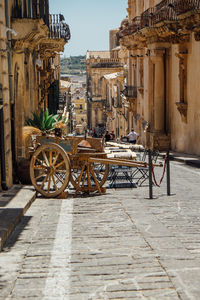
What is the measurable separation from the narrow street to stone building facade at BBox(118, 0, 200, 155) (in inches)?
414

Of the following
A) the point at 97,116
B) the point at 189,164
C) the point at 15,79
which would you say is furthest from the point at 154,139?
the point at 97,116

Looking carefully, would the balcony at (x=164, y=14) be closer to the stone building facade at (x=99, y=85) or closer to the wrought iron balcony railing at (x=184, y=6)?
the wrought iron balcony railing at (x=184, y=6)

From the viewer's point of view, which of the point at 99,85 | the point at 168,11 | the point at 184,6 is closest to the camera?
the point at 184,6

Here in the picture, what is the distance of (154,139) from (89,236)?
765 inches

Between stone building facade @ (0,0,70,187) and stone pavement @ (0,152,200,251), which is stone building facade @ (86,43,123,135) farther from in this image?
stone pavement @ (0,152,200,251)

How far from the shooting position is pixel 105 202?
10820 millimetres

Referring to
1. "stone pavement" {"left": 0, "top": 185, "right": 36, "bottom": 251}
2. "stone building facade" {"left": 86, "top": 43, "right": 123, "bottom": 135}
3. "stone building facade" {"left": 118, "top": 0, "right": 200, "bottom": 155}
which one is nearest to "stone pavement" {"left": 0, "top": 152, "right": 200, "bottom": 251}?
"stone pavement" {"left": 0, "top": 185, "right": 36, "bottom": 251}

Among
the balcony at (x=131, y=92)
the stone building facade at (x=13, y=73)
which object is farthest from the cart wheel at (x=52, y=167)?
the balcony at (x=131, y=92)

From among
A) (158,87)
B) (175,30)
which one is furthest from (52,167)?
(158,87)

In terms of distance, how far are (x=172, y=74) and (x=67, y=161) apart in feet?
53.4

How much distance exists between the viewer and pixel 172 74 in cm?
2627

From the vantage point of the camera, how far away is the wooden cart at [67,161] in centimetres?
1113

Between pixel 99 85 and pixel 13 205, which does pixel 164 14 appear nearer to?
pixel 13 205

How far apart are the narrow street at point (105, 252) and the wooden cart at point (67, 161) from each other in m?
0.60
